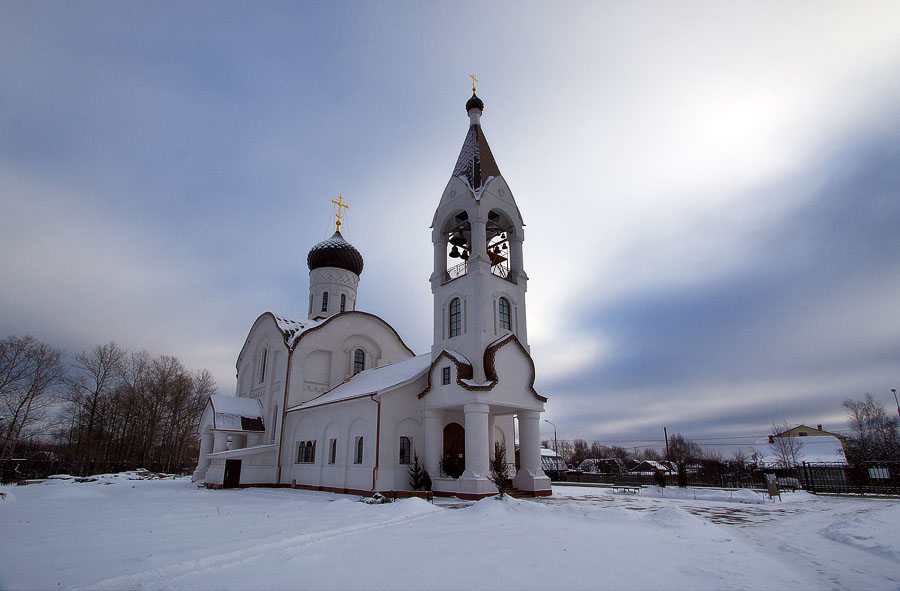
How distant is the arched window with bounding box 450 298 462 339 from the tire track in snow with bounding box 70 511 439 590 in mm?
11180

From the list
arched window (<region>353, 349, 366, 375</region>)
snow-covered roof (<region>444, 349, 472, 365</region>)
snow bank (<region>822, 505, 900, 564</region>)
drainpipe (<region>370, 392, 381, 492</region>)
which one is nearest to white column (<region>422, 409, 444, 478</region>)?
drainpipe (<region>370, 392, 381, 492</region>)

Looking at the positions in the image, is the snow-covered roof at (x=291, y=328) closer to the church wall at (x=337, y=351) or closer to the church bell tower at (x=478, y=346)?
the church wall at (x=337, y=351)

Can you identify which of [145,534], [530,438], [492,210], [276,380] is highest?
[492,210]

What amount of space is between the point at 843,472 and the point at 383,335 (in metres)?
27.2

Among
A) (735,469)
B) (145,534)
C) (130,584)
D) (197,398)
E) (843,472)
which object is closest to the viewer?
(130,584)

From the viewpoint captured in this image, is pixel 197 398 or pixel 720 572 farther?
pixel 197 398

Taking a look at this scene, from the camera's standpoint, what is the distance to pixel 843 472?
26156mm

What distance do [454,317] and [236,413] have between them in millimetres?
14538

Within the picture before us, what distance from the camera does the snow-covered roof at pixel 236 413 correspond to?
25.6 m

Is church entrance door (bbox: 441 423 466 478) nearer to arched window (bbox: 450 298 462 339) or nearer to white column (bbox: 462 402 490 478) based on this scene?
white column (bbox: 462 402 490 478)

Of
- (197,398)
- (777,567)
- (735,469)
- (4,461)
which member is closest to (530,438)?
(777,567)

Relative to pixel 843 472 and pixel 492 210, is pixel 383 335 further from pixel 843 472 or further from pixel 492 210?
pixel 843 472

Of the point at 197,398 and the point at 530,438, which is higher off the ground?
the point at 197,398

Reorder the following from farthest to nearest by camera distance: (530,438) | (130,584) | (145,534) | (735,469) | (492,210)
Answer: (735,469) < (492,210) < (530,438) < (145,534) < (130,584)
